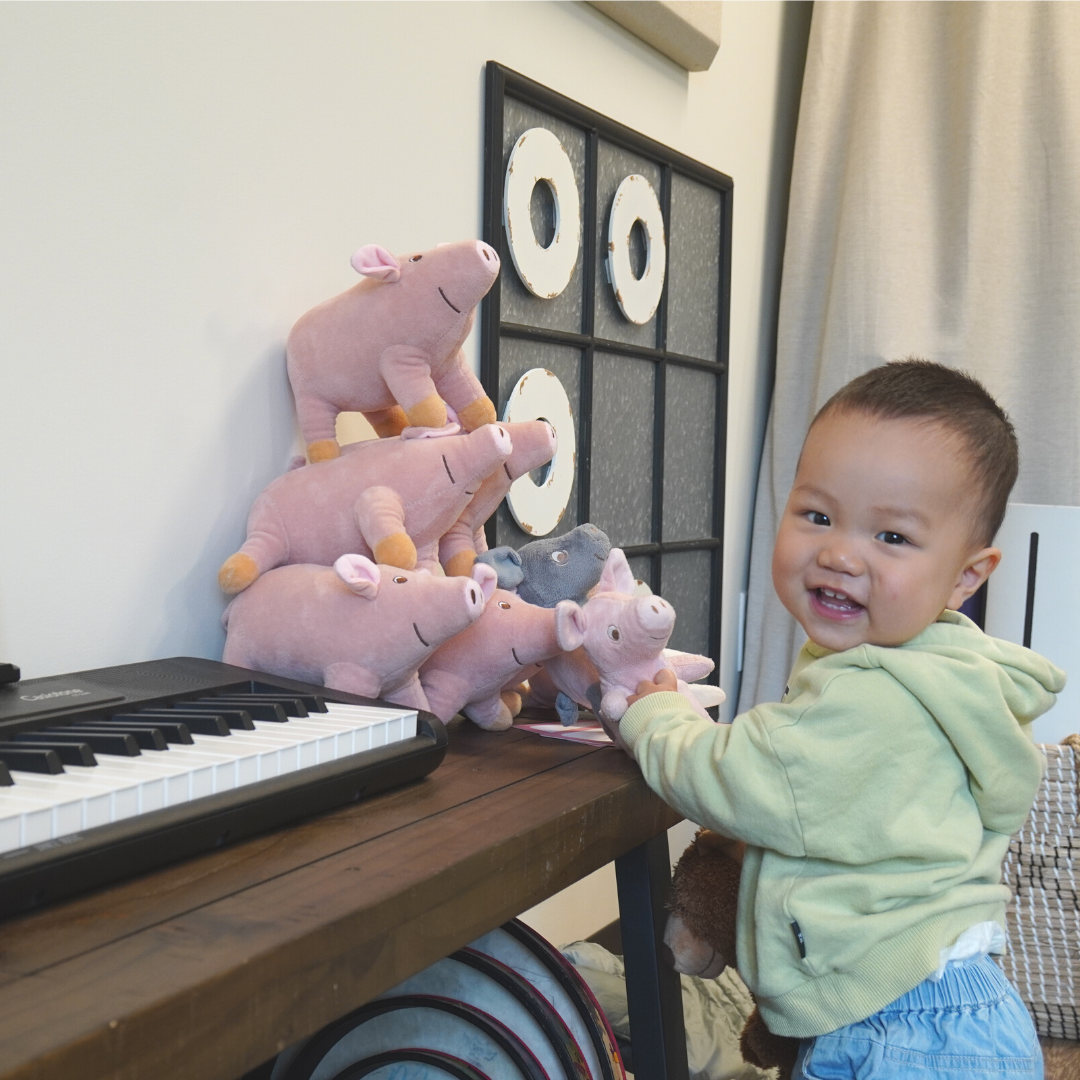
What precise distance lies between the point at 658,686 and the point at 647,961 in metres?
0.25

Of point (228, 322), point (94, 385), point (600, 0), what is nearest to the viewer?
point (94, 385)

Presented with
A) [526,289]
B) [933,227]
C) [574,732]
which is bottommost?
[574,732]

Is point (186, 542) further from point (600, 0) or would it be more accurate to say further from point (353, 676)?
point (600, 0)

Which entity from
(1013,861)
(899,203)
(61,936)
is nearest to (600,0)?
(899,203)

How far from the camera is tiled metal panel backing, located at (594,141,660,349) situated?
60.4 inches

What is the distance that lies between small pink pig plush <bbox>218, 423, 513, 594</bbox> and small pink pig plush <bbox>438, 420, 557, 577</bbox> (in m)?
0.05

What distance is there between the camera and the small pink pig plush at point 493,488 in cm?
98

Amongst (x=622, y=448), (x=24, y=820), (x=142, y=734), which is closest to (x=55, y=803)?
(x=24, y=820)

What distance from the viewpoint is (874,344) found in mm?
1925

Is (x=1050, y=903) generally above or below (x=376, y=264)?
below

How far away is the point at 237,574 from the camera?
2.89ft

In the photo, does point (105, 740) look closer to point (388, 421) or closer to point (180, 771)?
point (180, 771)

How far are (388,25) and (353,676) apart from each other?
745 mm

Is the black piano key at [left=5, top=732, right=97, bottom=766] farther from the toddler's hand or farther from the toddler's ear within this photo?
the toddler's ear
